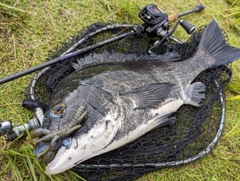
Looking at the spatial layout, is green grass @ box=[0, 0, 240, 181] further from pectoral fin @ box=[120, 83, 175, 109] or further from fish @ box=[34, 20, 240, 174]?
pectoral fin @ box=[120, 83, 175, 109]

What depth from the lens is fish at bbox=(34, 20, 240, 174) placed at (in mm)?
2248

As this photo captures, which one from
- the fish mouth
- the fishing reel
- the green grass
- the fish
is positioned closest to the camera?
the fish mouth

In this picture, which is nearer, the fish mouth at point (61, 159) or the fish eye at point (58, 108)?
the fish mouth at point (61, 159)

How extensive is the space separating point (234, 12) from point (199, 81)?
169 cm

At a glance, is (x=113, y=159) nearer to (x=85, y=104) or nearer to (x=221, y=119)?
(x=85, y=104)

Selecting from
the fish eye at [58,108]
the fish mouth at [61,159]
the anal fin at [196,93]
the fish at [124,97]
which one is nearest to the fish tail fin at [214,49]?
the fish at [124,97]

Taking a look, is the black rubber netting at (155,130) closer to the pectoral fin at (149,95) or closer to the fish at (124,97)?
the fish at (124,97)

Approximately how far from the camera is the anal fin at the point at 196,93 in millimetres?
3172

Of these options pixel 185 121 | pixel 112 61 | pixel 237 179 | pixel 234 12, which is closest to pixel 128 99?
pixel 112 61

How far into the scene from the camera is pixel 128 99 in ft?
8.67

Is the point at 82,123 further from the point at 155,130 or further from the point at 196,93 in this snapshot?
the point at 196,93

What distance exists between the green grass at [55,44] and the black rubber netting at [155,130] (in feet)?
0.60

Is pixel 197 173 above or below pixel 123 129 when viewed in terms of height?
below

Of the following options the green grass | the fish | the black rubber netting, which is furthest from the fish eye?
the black rubber netting
